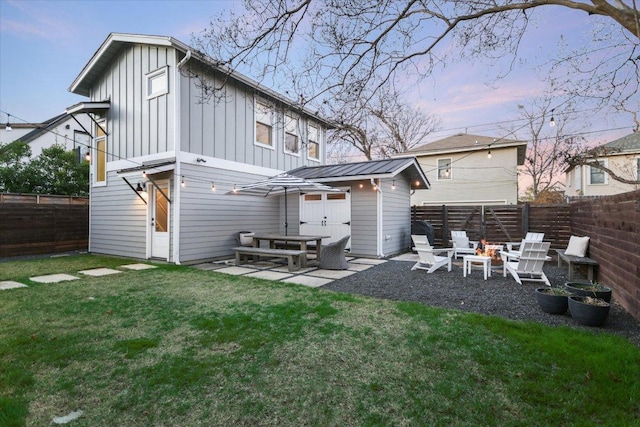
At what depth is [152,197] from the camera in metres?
8.62

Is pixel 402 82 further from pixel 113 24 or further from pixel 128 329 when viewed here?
pixel 113 24

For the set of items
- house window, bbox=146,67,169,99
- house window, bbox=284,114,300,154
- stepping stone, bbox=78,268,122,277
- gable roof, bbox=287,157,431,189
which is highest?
house window, bbox=146,67,169,99

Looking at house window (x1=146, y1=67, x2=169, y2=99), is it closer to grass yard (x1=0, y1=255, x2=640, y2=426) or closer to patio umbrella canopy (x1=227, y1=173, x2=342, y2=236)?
patio umbrella canopy (x1=227, y1=173, x2=342, y2=236)

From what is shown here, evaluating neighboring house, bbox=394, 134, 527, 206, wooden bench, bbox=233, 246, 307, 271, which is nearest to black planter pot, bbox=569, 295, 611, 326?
wooden bench, bbox=233, 246, 307, 271

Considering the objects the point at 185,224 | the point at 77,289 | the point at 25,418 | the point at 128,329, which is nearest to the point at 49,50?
the point at 185,224

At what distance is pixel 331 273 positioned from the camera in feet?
22.6

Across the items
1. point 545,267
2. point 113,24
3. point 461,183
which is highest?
point 113,24

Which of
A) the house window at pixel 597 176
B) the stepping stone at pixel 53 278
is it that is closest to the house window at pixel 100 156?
the stepping stone at pixel 53 278

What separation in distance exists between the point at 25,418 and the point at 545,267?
9.58 meters

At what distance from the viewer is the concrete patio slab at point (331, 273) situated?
6566 millimetres

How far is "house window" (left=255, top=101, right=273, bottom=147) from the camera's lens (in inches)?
401

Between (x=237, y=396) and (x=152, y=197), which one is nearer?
(x=237, y=396)

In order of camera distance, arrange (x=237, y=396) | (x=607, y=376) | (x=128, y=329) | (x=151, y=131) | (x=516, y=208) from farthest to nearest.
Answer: (x=516, y=208), (x=151, y=131), (x=128, y=329), (x=607, y=376), (x=237, y=396)

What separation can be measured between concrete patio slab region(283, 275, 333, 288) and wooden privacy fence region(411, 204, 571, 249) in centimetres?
686
